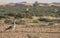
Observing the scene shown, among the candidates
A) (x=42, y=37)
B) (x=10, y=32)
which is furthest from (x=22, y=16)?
(x=42, y=37)

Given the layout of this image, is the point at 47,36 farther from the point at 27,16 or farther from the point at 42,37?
the point at 27,16

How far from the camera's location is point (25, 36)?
848 inches

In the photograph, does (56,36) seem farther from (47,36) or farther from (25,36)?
(25,36)

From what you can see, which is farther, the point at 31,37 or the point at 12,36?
the point at 12,36

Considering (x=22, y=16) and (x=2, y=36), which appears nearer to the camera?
(x=2, y=36)

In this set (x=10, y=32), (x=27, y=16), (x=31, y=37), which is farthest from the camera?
(x=27, y=16)

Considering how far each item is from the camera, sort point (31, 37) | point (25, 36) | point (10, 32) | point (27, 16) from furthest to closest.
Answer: point (27, 16)
point (10, 32)
point (25, 36)
point (31, 37)

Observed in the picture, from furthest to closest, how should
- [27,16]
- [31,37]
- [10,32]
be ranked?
1. [27,16]
2. [10,32]
3. [31,37]

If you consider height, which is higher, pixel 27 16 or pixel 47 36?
pixel 47 36

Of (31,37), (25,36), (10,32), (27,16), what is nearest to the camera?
(31,37)

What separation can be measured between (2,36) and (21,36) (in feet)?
4.86

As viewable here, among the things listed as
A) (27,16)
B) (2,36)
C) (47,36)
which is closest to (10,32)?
(2,36)

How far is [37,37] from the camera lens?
65.8 feet

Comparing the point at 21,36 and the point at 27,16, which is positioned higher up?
the point at 21,36
